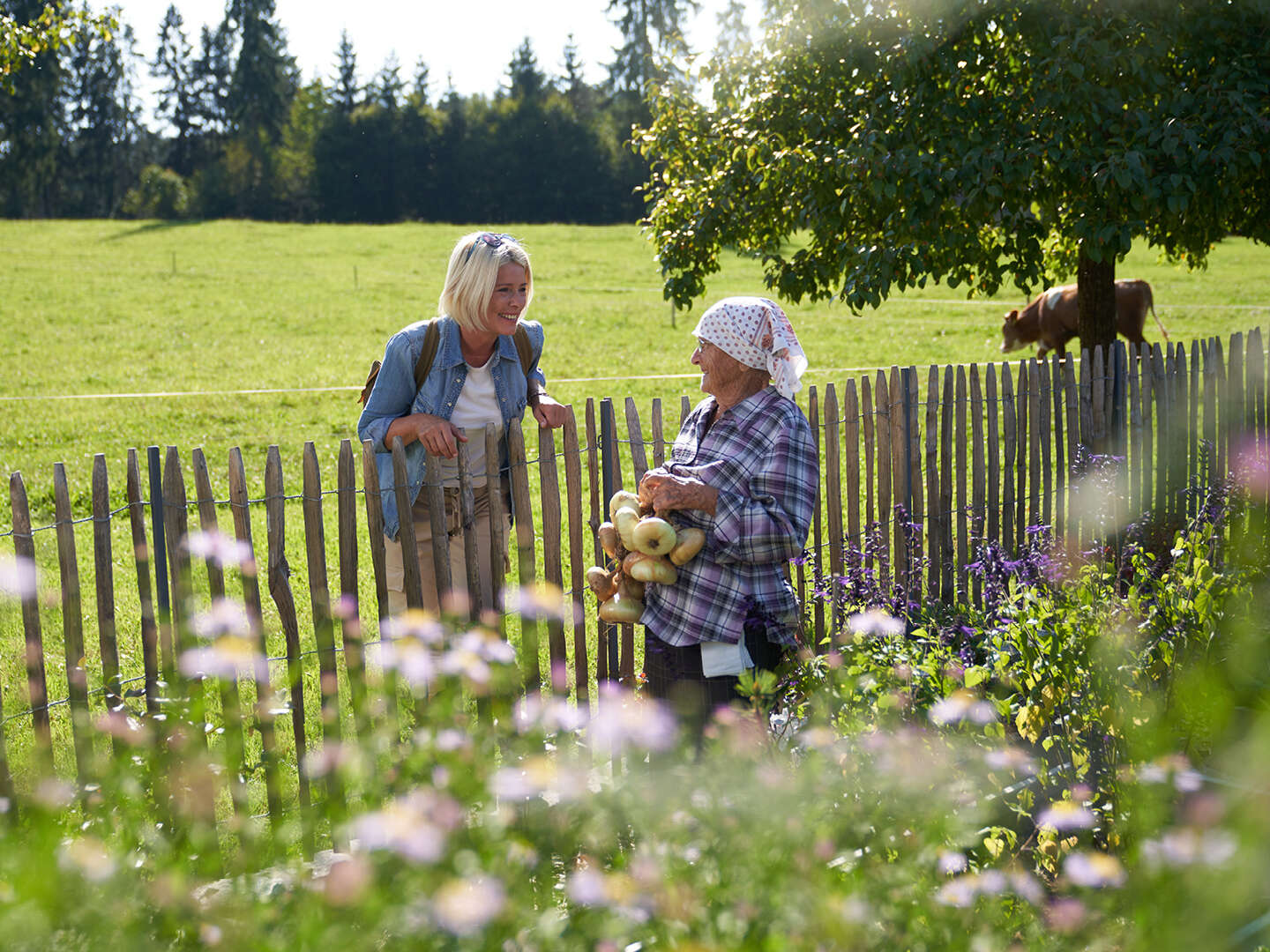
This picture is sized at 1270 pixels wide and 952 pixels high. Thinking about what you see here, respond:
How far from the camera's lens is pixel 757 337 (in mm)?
3139

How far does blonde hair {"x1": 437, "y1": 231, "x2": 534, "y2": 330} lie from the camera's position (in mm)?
3615

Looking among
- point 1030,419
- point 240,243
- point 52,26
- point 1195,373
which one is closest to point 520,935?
point 1030,419

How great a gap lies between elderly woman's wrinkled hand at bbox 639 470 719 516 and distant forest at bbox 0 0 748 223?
172ft

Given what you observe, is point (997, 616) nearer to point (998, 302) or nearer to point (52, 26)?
point (52, 26)

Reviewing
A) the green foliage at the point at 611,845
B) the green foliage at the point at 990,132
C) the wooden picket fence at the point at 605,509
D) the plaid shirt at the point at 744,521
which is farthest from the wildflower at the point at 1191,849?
the green foliage at the point at 990,132

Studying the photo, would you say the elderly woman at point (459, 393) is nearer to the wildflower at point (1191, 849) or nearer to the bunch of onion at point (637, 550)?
the bunch of onion at point (637, 550)

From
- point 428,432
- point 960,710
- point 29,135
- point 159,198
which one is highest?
point 29,135

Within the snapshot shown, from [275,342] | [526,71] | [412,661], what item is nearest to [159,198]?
[526,71]

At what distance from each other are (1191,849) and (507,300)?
255 centimetres

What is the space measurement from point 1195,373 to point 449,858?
266 inches

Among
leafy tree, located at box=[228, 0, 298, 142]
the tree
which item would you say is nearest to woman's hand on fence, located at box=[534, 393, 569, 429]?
the tree

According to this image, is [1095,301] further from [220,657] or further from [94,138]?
[94,138]

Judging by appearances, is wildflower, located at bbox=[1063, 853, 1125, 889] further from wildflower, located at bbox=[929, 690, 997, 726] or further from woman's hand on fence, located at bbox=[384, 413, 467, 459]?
woman's hand on fence, located at bbox=[384, 413, 467, 459]

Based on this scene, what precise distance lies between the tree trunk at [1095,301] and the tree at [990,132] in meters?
0.53
